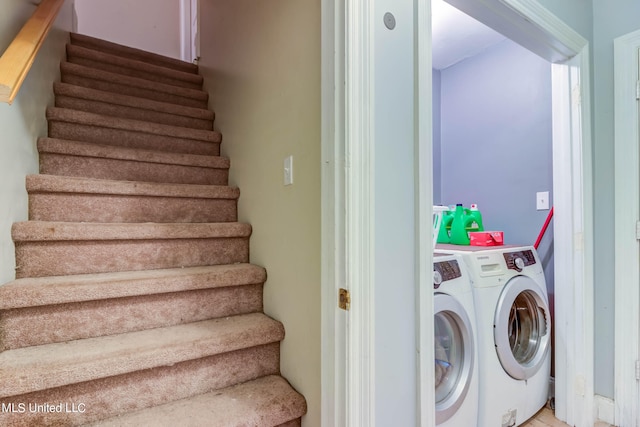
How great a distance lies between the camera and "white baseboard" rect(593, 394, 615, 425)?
5.65ft

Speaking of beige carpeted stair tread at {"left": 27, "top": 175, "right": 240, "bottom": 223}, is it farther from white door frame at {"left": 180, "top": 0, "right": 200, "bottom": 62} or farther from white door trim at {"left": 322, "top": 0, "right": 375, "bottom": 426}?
white door frame at {"left": 180, "top": 0, "right": 200, "bottom": 62}

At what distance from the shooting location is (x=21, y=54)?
3.40 feet

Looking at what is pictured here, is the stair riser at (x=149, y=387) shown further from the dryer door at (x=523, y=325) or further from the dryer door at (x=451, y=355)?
the dryer door at (x=523, y=325)

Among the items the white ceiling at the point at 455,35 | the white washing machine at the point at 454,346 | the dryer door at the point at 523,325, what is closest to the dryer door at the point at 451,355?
the white washing machine at the point at 454,346

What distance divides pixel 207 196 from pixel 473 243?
5.63ft

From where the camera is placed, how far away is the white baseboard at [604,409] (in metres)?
1.72

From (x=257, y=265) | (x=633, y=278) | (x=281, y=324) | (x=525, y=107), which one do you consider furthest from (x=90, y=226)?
(x=525, y=107)

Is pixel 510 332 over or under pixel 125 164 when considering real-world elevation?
under

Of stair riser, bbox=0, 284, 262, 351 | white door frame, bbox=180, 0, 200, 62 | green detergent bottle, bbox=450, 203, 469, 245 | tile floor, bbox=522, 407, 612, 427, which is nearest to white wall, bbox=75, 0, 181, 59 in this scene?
white door frame, bbox=180, 0, 200, 62

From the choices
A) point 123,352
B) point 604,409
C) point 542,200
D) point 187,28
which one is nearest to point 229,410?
point 123,352

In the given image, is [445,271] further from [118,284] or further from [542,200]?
[118,284]

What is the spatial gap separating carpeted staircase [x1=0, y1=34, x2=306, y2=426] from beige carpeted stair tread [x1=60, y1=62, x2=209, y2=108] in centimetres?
29

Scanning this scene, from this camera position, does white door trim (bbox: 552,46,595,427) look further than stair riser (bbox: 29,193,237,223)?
Yes

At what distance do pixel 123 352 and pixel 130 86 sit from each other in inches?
83.9
